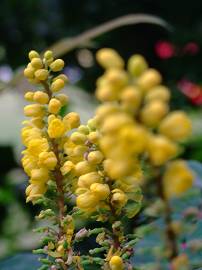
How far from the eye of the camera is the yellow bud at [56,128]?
0.98m

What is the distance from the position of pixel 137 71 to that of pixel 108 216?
0.32 metres

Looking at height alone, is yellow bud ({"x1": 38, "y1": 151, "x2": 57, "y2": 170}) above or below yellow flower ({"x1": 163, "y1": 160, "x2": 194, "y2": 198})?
above

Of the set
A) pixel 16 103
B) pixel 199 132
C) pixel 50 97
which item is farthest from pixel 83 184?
pixel 199 132

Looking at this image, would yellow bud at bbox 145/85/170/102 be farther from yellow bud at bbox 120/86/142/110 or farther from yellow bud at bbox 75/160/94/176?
yellow bud at bbox 75/160/94/176

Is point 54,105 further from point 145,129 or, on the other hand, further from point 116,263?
point 145,129

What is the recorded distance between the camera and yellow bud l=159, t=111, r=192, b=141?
66 cm

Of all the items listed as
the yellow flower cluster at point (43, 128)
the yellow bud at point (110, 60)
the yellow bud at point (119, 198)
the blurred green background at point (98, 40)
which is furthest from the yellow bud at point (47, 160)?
the blurred green background at point (98, 40)

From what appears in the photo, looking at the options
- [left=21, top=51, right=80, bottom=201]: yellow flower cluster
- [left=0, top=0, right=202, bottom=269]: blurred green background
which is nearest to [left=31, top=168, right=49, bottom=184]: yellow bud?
[left=21, top=51, right=80, bottom=201]: yellow flower cluster

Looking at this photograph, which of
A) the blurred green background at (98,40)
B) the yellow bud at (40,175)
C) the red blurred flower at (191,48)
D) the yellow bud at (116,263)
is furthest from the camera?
the red blurred flower at (191,48)

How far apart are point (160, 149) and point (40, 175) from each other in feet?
1.31

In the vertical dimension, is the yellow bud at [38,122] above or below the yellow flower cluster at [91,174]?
above

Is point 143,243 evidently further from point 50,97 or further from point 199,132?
point 199,132

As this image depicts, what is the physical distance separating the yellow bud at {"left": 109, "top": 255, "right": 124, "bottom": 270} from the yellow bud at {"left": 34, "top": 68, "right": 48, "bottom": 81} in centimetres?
30

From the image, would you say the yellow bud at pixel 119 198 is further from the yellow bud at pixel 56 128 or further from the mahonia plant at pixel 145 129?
the mahonia plant at pixel 145 129
